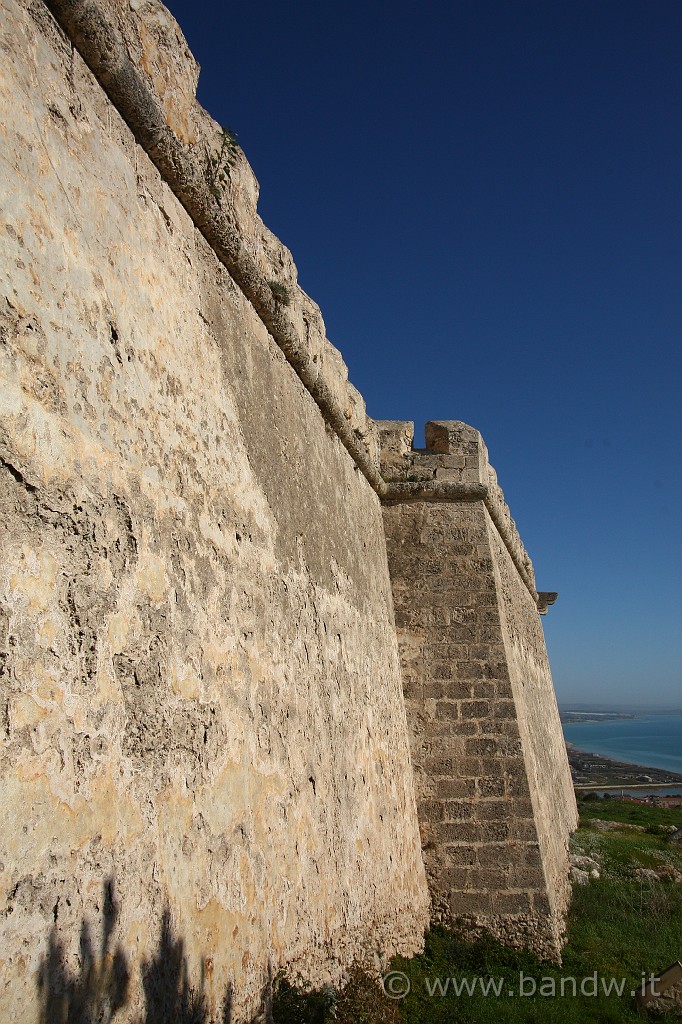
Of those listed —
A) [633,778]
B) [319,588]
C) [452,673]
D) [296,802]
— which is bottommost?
[633,778]

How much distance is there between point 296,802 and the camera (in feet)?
10.9

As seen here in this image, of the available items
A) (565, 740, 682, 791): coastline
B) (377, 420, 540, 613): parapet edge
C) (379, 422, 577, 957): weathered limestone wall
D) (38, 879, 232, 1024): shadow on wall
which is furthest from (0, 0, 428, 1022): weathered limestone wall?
(565, 740, 682, 791): coastline

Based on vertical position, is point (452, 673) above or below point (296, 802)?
above

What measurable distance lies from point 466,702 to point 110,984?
4067 mm

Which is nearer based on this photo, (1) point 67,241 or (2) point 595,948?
(1) point 67,241

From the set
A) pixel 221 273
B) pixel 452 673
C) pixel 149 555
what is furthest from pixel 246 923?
pixel 452 673

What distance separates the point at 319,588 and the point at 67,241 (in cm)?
244

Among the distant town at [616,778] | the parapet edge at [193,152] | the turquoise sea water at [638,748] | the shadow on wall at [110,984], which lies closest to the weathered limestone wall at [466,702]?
the parapet edge at [193,152]

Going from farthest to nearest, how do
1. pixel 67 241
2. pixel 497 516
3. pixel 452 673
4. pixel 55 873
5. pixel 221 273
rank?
pixel 497 516 < pixel 452 673 < pixel 221 273 < pixel 67 241 < pixel 55 873

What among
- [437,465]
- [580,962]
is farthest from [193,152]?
[580,962]

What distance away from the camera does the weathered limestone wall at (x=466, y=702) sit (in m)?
5.04

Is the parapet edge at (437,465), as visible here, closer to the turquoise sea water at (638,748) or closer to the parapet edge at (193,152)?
the parapet edge at (193,152)

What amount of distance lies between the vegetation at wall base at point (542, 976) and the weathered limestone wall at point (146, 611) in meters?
0.22

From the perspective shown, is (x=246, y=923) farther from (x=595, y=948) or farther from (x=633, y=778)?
(x=633, y=778)
